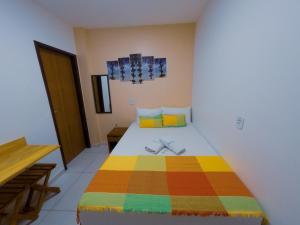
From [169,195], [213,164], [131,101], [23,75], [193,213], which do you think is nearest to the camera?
[193,213]

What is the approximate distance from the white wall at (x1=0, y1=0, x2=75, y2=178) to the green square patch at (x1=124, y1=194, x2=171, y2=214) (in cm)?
146

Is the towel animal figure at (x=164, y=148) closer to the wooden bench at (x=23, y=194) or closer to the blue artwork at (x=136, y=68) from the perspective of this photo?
the wooden bench at (x=23, y=194)

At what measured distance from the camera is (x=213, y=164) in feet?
4.73

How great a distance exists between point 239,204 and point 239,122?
0.63 meters

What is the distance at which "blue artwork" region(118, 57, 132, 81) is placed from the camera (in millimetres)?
2854

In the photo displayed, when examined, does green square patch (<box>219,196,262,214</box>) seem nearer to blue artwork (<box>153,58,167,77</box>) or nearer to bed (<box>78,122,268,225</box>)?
bed (<box>78,122,268,225</box>)

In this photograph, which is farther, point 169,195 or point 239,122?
point 239,122

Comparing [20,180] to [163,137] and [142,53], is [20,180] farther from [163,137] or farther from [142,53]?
→ [142,53]

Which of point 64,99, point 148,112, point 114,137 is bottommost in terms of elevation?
point 114,137

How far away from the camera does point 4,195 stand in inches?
50.1

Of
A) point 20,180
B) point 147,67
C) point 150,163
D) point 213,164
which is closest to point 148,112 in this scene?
point 147,67

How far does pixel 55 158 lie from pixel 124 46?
2334mm

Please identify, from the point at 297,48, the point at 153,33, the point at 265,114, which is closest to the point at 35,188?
the point at 265,114

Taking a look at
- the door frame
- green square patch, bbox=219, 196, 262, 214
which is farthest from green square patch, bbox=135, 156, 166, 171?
the door frame
